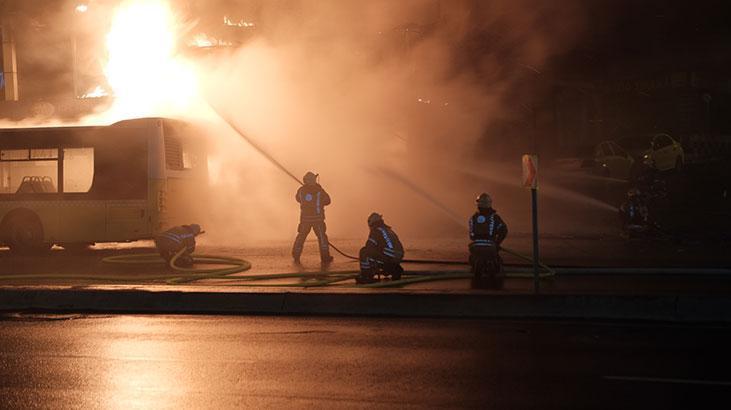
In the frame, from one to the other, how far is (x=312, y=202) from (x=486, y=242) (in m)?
3.61

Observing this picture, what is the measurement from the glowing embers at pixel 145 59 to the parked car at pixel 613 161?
13.2 meters

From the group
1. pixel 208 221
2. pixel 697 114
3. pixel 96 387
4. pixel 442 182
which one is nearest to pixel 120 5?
pixel 208 221

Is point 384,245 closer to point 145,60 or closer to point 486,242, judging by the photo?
point 486,242

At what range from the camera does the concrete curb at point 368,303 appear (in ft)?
28.6

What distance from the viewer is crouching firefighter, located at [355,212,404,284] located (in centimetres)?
1066

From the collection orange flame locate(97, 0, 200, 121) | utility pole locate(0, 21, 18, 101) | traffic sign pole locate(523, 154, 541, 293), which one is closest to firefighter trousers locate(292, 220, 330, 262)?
traffic sign pole locate(523, 154, 541, 293)

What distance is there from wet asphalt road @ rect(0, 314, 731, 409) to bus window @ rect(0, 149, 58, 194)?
7.55 m

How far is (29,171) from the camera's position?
16.1 metres

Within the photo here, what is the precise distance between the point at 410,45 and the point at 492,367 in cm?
1903

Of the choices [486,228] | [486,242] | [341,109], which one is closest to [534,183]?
[486,228]

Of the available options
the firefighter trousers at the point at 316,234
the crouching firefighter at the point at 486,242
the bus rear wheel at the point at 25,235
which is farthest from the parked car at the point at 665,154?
the bus rear wheel at the point at 25,235

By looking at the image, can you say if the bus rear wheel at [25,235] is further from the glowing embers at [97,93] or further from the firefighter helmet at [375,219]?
the glowing embers at [97,93]

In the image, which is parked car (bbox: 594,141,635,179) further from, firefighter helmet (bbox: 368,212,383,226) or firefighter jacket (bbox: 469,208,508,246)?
firefighter helmet (bbox: 368,212,383,226)

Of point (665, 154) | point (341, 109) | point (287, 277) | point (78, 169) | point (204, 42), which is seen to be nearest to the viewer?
point (287, 277)
